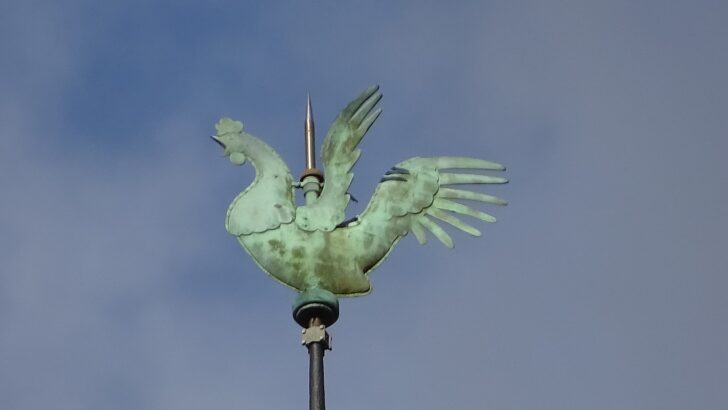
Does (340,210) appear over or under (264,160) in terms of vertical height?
under

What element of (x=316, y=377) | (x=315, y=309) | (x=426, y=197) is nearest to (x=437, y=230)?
(x=426, y=197)

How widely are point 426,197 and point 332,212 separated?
2.85 ft

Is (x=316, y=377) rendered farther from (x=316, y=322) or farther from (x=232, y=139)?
(x=232, y=139)

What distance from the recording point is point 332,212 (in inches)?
588

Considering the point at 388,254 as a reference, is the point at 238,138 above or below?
above

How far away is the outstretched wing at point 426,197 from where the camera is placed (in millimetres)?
15086

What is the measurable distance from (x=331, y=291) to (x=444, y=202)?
1.42m

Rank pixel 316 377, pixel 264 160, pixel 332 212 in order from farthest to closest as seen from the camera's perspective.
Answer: pixel 264 160 < pixel 332 212 < pixel 316 377

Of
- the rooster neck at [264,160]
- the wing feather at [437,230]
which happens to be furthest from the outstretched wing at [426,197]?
the rooster neck at [264,160]

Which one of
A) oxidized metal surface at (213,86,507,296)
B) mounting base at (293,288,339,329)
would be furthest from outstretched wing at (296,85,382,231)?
mounting base at (293,288,339,329)

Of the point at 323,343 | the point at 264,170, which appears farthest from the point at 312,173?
the point at 323,343

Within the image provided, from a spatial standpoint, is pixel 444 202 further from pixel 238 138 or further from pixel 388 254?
pixel 238 138

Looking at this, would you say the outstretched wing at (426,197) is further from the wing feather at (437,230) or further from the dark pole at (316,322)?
the dark pole at (316,322)

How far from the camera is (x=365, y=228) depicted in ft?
49.1
